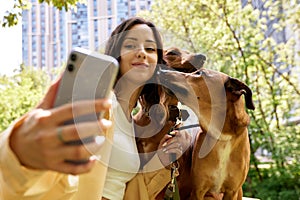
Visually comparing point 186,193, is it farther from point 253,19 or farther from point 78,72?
point 253,19

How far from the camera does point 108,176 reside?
1010 mm

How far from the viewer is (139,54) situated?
3.25 ft

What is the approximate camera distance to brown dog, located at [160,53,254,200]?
3.08 ft

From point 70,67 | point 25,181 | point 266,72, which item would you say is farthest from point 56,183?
point 266,72

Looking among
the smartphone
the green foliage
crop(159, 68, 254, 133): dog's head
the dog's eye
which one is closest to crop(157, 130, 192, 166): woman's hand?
crop(159, 68, 254, 133): dog's head

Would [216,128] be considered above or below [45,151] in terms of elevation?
below

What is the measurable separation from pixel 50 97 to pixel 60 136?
8 centimetres

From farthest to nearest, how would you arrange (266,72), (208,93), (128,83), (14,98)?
(14,98) < (266,72) < (128,83) < (208,93)

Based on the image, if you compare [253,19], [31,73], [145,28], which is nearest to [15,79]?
[31,73]

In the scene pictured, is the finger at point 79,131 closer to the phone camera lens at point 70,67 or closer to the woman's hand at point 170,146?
the phone camera lens at point 70,67

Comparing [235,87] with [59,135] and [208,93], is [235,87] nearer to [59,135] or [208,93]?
[208,93]

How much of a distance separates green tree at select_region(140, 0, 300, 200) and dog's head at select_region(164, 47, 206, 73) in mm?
3395

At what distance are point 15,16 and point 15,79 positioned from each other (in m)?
8.65

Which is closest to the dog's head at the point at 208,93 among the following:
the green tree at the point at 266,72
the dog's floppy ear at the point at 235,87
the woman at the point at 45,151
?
the dog's floppy ear at the point at 235,87
